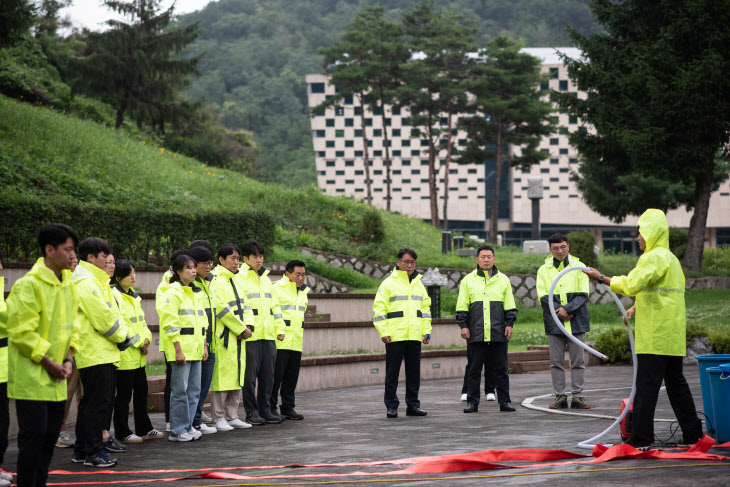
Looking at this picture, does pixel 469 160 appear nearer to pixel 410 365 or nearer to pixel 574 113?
pixel 574 113

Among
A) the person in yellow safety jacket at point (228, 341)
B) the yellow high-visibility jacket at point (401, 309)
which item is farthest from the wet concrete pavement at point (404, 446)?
the yellow high-visibility jacket at point (401, 309)

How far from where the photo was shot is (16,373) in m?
5.96

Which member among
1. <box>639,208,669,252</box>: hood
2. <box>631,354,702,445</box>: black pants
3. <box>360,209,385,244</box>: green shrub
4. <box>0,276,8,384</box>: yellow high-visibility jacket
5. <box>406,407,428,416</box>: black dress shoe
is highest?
<box>360,209,385,244</box>: green shrub

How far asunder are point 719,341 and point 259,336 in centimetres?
1102

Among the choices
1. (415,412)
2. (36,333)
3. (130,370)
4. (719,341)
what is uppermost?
(36,333)

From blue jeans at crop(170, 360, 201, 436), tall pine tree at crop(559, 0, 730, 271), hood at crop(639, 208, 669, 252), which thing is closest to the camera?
hood at crop(639, 208, 669, 252)

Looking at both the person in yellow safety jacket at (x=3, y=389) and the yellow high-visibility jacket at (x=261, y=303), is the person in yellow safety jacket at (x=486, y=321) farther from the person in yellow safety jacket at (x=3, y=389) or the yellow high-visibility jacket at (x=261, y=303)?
the person in yellow safety jacket at (x=3, y=389)

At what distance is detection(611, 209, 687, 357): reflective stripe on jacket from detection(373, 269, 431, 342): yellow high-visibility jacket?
12.0 ft

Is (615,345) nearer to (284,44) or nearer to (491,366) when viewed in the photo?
(491,366)

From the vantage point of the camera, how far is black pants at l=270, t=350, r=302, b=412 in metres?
11.0

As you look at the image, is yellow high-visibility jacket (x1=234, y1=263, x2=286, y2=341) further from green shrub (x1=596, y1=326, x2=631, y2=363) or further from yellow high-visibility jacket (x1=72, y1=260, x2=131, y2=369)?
green shrub (x1=596, y1=326, x2=631, y2=363)

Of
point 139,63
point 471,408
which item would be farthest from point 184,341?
point 139,63

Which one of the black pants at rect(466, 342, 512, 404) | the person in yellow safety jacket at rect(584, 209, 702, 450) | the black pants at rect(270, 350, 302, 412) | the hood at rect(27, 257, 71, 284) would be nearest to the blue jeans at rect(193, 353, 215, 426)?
the black pants at rect(270, 350, 302, 412)

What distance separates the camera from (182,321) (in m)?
9.05
